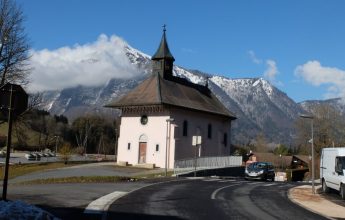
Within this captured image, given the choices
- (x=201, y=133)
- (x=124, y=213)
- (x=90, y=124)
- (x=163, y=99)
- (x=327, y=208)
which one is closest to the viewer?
(x=124, y=213)

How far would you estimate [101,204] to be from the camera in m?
16.5

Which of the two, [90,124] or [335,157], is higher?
[90,124]

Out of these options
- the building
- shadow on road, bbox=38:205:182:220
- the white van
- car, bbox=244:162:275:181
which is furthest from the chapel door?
shadow on road, bbox=38:205:182:220

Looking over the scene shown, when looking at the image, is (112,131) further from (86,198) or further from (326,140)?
(86,198)

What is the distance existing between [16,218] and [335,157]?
17849 mm

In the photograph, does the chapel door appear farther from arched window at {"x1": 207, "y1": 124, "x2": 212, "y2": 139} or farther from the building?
arched window at {"x1": 207, "y1": 124, "x2": 212, "y2": 139}

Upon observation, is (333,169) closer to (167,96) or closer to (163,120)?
(163,120)

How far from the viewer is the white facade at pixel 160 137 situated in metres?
52.3

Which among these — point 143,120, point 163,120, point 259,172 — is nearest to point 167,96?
point 163,120

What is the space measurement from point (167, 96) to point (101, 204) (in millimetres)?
38257

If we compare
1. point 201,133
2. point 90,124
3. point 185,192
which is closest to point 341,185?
point 185,192

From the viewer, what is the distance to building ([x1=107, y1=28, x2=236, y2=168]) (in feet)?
173

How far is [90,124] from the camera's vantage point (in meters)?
127

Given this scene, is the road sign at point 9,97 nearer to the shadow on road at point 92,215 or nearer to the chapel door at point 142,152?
the shadow on road at point 92,215
